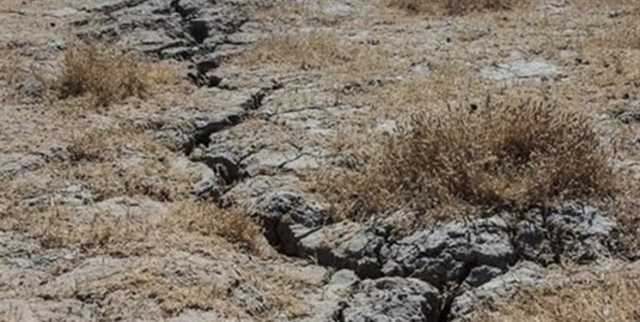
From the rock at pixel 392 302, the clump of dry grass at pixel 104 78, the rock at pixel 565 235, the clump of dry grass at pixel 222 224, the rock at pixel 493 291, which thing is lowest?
the clump of dry grass at pixel 104 78

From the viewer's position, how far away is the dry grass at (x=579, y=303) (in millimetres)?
4551

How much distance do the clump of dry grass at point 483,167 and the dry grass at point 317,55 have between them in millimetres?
2832

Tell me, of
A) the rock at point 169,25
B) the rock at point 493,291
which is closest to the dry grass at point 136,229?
the rock at point 493,291

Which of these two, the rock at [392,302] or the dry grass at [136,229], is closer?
the rock at [392,302]

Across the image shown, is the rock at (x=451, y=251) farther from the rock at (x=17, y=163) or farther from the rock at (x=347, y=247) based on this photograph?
the rock at (x=17, y=163)

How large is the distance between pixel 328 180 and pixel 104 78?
346cm

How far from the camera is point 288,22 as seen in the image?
1127cm

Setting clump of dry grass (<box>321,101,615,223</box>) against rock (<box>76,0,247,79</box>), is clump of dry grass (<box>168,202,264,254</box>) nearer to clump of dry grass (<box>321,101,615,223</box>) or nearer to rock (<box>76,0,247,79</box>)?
clump of dry grass (<box>321,101,615,223</box>)

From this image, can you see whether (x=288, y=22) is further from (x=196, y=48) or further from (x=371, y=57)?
(x=371, y=57)

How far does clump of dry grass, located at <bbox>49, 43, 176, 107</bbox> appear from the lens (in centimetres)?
868

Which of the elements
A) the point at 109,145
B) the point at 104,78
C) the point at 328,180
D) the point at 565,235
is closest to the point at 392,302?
the point at 565,235

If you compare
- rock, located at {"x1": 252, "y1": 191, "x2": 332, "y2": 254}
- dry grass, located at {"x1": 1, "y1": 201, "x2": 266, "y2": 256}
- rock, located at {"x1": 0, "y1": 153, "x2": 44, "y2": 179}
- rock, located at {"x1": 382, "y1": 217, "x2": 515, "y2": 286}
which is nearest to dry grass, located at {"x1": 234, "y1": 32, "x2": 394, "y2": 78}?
rock, located at {"x1": 252, "y1": 191, "x2": 332, "y2": 254}

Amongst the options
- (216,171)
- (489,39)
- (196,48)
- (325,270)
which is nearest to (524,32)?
(489,39)

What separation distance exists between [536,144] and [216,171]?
2.59 meters
